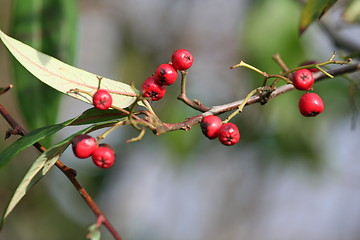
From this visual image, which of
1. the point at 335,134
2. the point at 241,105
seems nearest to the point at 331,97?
the point at 335,134

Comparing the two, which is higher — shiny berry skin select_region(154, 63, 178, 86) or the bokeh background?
the bokeh background

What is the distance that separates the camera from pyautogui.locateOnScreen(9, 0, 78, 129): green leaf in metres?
1.31

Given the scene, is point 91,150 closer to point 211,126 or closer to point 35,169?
point 35,169

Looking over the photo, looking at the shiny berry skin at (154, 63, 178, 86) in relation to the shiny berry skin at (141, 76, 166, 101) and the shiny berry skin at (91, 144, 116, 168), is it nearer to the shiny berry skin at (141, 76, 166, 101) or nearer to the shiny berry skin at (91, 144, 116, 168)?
the shiny berry skin at (141, 76, 166, 101)

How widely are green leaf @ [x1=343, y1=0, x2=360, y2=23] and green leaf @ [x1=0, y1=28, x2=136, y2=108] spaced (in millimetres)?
965

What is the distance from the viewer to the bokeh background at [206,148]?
2.29 m

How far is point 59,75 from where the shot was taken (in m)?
0.86

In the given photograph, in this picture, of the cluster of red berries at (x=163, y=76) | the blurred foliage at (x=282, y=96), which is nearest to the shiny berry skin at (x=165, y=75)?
the cluster of red berries at (x=163, y=76)

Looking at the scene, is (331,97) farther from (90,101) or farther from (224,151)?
(90,101)

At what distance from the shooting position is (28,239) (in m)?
3.18

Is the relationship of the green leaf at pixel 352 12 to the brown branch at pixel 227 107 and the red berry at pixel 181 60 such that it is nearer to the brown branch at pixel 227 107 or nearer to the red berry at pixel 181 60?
the brown branch at pixel 227 107

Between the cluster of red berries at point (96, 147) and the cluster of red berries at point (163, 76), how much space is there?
93 mm

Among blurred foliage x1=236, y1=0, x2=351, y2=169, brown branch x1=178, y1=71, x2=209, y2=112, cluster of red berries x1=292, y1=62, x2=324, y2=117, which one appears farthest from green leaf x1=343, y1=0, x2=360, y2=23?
brown branch x1=178, y1=71, x2=209, y2=112

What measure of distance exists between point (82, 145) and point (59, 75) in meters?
0.16
